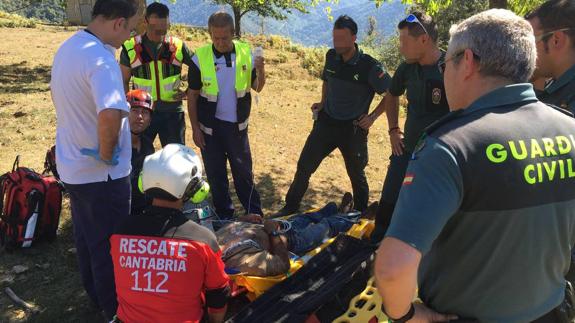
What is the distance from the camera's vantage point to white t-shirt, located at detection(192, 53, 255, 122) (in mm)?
4484

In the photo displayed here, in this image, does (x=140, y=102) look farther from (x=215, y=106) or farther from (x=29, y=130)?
(x=29, y=130)

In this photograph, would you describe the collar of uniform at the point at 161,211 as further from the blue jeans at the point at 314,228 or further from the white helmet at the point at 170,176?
the blue jeans at the point at 314,228

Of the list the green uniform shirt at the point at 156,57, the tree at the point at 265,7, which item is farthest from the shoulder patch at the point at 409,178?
the tree at the point at 265,7

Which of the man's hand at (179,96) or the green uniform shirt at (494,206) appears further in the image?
the man's hand at (179,96)

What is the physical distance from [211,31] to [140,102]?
979 millimetres

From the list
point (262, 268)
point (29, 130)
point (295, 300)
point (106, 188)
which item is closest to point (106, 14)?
point (106, 188)

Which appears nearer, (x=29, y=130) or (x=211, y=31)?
(x=211, y=31)

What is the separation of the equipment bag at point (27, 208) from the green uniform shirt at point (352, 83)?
294cm

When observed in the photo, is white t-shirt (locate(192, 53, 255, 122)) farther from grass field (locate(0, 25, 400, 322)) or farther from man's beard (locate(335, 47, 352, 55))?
grass field (locate(0, 25, 400, 322))

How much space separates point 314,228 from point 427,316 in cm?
238

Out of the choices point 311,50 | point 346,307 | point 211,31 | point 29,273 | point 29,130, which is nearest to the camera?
point 346,307

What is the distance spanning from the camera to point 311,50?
18.8m

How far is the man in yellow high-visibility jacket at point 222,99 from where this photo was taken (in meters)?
4.46

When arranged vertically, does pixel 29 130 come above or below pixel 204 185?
below
